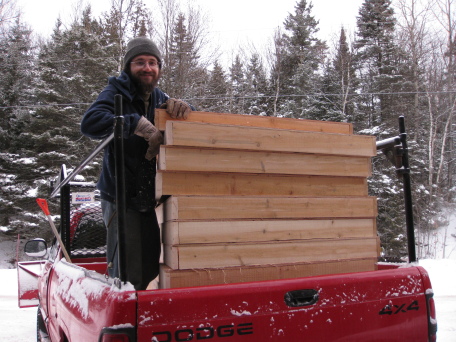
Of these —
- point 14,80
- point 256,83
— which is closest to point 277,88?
point 256,83

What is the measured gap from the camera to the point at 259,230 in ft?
6.77

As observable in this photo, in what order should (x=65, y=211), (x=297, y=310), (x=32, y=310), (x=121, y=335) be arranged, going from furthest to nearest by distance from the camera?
1. (x=32, y=310)
2. (x=65, y=211)
3. (x=297, y=310)
4. (x=121, y=335)

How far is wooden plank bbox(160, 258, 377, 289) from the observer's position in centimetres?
191

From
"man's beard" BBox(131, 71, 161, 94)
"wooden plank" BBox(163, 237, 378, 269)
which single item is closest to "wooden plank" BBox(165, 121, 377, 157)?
"wooden plank" BBox(163, 237, 378, 269)

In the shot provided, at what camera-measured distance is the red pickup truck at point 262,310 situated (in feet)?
4.91

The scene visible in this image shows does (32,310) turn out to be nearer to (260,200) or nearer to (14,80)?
(260,200)

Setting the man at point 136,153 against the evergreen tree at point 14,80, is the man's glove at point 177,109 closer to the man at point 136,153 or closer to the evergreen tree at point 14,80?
the man at point 136,153

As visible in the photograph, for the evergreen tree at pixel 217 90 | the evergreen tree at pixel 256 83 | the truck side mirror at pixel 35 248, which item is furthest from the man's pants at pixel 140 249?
the evergreen tree at pixel 256 83

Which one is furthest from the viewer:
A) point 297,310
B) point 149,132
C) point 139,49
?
point 139,49

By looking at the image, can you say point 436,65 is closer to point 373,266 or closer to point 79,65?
point 79,65

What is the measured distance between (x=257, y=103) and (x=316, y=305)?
878 inches

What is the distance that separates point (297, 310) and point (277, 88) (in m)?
21.4

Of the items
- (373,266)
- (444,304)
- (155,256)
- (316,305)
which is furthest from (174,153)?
(444,304)

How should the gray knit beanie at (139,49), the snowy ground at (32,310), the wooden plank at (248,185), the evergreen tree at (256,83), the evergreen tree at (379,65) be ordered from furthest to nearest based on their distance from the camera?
the evergreen tree at (256,83), the evergreen tree at (379,65), the snowy ground at (32,310), the gray knit beanie at (139,49), the wooden plank at (248,185)
